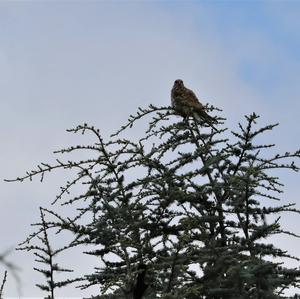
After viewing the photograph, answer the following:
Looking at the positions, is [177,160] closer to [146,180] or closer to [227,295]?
[146,180]

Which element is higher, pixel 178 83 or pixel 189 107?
pixel 178 83

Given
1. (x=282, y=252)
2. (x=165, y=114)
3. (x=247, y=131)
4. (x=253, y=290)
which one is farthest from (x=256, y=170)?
(x=165, y=114)

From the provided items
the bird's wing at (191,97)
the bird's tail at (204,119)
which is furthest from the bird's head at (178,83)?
the bird's tail at (204,119)

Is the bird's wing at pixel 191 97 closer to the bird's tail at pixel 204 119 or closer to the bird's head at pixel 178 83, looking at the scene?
the bird's head at pixel 178 83

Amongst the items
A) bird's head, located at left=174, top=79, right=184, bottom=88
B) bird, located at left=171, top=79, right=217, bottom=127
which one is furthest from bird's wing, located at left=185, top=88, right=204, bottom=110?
bird's head, located at left=174, top=79, right=184, bottom=88

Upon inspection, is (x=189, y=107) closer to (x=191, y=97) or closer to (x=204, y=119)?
(x=204, y=119)

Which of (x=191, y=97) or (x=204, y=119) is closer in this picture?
(x=204, y=119)

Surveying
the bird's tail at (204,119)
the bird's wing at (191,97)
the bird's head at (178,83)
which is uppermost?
the bird's head at (178,83)

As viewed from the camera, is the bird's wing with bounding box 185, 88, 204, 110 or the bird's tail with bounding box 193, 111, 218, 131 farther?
the bird's wing with bounding box 185, 88, 204, 110

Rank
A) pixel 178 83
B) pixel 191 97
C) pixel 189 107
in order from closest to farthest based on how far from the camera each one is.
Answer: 1. pixel 189 107
2. pixel 191 97
3. pixel 178 83

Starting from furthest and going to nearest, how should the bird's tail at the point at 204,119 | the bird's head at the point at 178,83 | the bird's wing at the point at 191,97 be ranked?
the bird's head at the point at 178,83
the bird's wing at the point at 191,97
the bird's tail at the point at 204,119

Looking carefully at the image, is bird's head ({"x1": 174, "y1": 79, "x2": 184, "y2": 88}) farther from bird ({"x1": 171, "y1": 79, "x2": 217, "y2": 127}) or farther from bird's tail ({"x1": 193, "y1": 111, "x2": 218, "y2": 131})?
bird's tail ({"x1": 193, "y1": 111, "x2": 218, "y2": 131})

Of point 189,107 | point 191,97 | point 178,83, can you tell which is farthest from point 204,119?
point 178,83

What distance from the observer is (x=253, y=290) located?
5.50 meters
